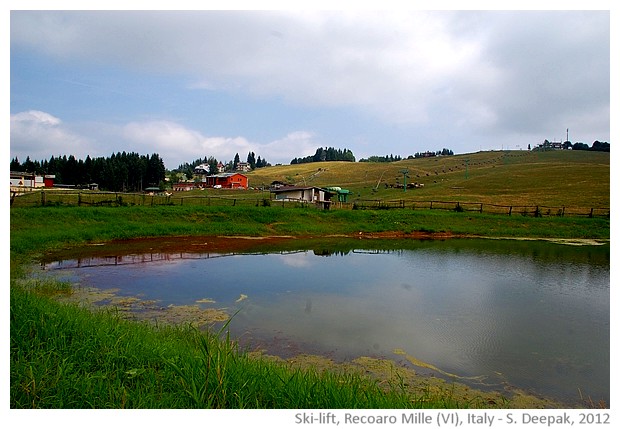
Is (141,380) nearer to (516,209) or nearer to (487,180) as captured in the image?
(516,209)

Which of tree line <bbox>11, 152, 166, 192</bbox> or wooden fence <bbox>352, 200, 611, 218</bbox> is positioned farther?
tree line <bbox>11, 152, 166, 192</bbox>

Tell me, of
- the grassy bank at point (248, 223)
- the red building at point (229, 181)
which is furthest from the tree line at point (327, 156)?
the grassy bank at point (248, 223)

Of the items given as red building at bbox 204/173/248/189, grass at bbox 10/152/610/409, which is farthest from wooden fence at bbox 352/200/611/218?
red building at bbox 204/173/248/189

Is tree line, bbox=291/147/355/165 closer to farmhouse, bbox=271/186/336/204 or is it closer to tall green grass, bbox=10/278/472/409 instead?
farmhouse, bbox=271/186/336/204

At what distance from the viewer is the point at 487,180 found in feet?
222

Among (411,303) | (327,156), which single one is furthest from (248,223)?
(327,156)

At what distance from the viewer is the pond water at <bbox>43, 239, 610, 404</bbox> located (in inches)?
285

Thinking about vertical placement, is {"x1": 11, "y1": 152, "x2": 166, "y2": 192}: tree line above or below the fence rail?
above

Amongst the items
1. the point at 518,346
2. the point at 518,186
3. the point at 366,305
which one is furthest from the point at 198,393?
the point at 518,186

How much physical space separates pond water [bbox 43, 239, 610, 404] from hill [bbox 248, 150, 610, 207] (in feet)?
109

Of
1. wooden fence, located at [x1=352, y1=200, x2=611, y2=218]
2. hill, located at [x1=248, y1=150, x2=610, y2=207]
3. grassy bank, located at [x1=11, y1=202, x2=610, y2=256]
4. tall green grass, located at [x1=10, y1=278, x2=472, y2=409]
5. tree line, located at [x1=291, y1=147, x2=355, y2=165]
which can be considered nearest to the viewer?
tall green grass, located at [x1=10, y1=278, x2=472, y2=409]

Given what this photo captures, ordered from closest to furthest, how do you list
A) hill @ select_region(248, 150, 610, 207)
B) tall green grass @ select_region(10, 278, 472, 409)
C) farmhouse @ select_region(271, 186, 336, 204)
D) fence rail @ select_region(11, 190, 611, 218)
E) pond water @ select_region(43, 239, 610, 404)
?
tall green grass @ select_region(10, 278, 472, 409)
pond water @ select_region(43, 239, 610, 404)
fence rail @ select_region(11, 190, 611, 218)
farmhouse @ select_region(271, 186, 336, 204)
hill @ select_region(248, 150, 610, 207)

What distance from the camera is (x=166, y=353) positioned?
5062mm
